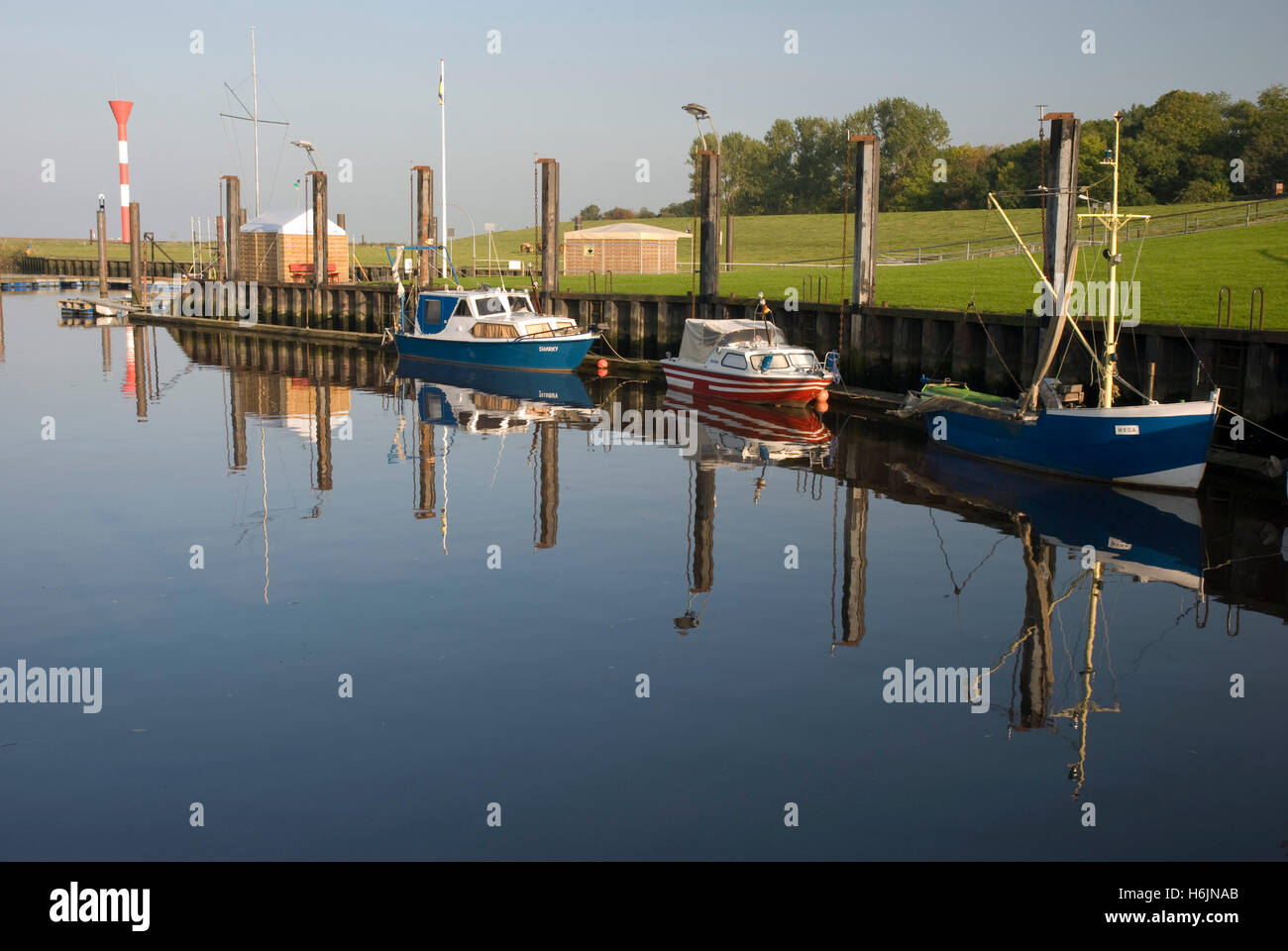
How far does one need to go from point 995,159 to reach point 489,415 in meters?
89.6

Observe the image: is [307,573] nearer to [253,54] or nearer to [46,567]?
[46,567]

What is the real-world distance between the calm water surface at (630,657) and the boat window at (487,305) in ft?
57.7

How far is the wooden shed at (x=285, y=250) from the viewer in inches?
2717

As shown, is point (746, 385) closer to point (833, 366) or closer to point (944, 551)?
point (833, 366)

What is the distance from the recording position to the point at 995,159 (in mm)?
109188

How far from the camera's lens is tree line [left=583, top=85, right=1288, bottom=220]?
277 ft

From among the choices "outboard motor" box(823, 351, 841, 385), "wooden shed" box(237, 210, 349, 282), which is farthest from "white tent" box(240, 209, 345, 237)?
"outboard motor" box(823, 351, 841, 385)

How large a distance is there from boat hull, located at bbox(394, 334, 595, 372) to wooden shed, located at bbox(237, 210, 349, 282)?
28.8 m

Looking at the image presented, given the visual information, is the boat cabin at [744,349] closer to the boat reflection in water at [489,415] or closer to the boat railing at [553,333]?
the boat reflection in water at [489,415]

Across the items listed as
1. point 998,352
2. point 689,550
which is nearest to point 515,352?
point 998,352

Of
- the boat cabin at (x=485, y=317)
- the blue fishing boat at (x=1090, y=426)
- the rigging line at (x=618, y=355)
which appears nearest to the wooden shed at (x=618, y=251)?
the rigging line at (x=618, y=355)
